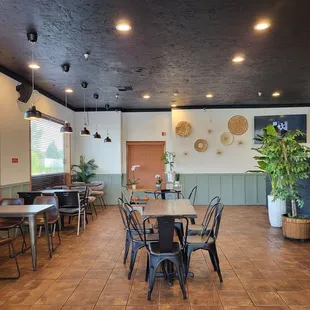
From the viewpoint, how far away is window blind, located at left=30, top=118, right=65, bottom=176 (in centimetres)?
667

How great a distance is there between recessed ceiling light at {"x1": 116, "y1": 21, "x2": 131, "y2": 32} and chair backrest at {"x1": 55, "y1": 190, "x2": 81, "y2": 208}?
10.7ft

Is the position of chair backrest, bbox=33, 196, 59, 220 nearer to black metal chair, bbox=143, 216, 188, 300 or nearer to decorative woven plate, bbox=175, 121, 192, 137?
black metal chair, bbox=143, 216, 188, 300

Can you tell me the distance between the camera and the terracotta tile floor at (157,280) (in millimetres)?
2990

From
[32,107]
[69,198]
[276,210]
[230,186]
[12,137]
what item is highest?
[32,107]

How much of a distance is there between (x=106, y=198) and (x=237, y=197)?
388 cm

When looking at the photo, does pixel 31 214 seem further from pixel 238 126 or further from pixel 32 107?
pixel 238 126

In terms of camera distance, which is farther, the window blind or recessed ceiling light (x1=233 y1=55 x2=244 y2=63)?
the window blind

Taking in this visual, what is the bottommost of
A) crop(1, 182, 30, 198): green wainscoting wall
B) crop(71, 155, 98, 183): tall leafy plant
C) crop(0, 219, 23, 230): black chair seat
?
crop(0, 219, 23, 230): black chair seat

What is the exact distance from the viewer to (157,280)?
352 centimetres

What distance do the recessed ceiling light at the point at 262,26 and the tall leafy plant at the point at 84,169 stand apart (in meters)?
6.51

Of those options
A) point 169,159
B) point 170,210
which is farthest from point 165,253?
point 169,159

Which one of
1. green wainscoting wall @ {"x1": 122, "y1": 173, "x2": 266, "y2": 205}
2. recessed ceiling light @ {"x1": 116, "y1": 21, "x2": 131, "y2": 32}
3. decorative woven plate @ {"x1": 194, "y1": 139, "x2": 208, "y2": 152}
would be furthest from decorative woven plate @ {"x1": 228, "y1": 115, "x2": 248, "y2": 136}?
recessed ceiling light @ {"x1": 116, "y1": 21, "x2": 131, "y2": 32}

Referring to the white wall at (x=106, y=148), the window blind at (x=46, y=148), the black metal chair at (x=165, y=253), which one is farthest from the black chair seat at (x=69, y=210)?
the white wall at (x=106, y=148)

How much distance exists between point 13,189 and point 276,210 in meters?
5.03
